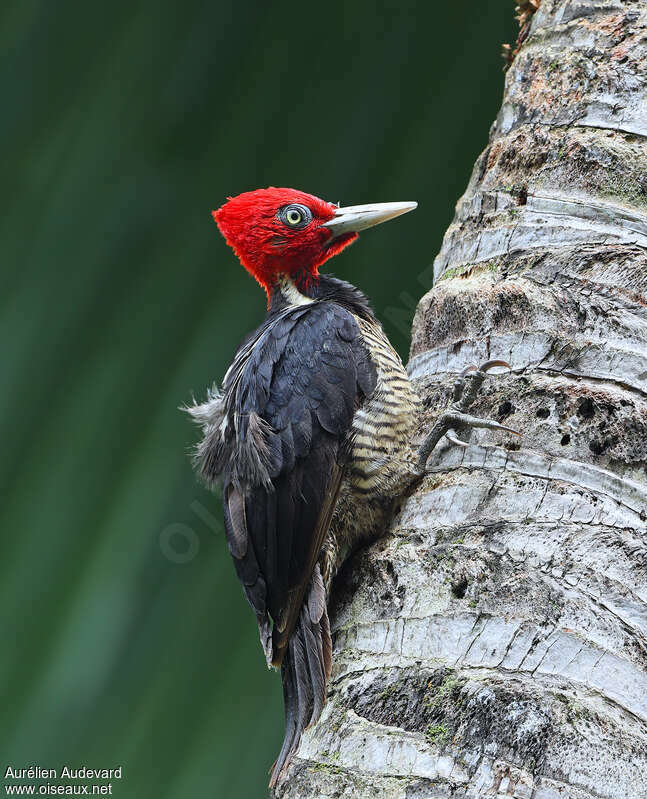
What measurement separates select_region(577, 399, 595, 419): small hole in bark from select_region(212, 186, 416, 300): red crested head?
1.49 meters

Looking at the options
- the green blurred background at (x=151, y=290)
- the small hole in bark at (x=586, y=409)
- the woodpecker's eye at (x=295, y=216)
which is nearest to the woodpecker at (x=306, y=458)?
the small hole in bark at (x=586, y=409)

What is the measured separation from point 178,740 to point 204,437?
1.33m

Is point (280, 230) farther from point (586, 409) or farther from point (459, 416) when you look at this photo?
point (586, 409)

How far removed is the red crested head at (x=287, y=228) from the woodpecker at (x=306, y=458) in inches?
10.9

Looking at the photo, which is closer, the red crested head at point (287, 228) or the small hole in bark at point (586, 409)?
the small hole in bark at point (586, 409)

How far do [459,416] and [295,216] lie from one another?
142cm

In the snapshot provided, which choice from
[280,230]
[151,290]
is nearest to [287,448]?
[280,230]

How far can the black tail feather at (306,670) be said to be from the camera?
7.73ft

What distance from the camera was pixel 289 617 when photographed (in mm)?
2627

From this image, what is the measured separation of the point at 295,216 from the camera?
3.57 metres

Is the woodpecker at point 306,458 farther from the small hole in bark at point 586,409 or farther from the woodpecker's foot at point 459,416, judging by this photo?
the small hole in bark at point 586,409

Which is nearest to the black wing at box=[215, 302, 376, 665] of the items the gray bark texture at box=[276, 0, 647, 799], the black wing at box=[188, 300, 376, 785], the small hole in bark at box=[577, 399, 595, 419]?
the black wing at box=[188, 300, 376, 785]

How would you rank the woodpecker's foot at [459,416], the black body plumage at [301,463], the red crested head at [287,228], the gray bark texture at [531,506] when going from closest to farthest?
the gray bark texture at [531,506] < the woodpecker's foot at [459,416] < the black body plumage at [301,463] < the red crested head at [287,228]

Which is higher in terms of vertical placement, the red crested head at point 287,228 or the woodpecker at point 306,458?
the red crested head at point 287,228
